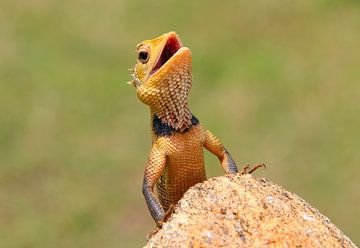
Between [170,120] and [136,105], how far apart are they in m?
6.78

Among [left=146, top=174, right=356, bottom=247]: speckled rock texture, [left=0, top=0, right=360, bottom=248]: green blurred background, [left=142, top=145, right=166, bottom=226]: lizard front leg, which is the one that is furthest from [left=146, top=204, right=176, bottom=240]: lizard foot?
[left=0, top=0, right=360, bottom=248]: green blurred background

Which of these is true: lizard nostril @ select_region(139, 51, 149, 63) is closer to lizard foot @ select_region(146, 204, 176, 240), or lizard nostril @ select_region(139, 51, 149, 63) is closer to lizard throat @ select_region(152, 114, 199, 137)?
lizard throat @ select_region(152, 114, 199, 137)

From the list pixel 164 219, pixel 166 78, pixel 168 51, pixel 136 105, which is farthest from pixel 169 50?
pixel 136 105

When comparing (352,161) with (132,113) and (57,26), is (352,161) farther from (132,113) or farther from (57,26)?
(57,26)

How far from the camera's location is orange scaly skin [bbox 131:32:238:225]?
103 inches

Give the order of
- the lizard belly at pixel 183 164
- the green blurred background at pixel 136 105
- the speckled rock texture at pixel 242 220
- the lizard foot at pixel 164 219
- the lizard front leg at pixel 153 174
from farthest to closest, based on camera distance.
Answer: the green blurred background at pixel 136 105 < the lizard belly at pixel 183 164 < the lizard front leg at pixel 153 174 < the lizard foot at pixel 164 219 < the speckled rock texture at pixel 242 220

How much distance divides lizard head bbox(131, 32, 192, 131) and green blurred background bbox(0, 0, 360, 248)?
15.4 feet

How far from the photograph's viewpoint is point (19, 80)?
33.0 feet

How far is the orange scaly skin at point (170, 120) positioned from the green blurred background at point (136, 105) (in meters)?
4.63

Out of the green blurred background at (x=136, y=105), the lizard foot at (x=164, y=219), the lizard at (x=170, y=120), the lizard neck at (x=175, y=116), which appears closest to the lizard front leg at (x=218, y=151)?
the lizard at (x=170, y=120)

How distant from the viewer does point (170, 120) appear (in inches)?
106

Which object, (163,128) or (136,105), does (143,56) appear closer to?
(163,128)

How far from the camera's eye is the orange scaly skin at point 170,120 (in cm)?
262

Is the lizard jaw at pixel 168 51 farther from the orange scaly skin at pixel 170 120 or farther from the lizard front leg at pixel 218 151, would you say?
the lizard front leg at pixel 218 151
